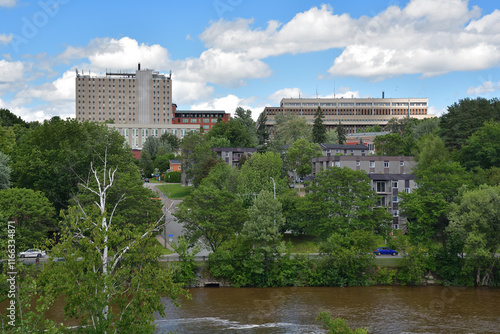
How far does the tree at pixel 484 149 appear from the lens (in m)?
70.9

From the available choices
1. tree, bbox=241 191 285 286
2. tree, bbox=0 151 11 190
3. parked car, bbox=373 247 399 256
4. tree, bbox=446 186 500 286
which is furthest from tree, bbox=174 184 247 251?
tree, bbox=446 186 500 286

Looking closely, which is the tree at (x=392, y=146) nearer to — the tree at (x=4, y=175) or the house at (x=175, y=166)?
the house at (x=175, y=166)

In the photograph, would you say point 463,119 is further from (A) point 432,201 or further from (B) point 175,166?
(B) point 175,166

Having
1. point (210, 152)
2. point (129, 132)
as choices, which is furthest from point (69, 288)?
point (129, 132)

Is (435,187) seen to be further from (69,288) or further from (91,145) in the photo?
(69,288)

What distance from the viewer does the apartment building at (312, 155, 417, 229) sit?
6906 cm

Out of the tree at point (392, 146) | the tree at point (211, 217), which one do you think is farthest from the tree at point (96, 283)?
the tree at point (392, 146)

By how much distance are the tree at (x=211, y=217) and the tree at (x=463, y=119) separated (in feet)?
136

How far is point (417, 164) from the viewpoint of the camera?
3125 inches

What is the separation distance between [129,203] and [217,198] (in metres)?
9.58

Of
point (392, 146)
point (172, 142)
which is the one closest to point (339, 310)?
point (392, 146)

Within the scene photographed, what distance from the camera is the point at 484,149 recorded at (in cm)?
7125

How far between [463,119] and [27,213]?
66.5 metres

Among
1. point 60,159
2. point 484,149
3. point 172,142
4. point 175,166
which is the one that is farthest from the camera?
point 172,142
